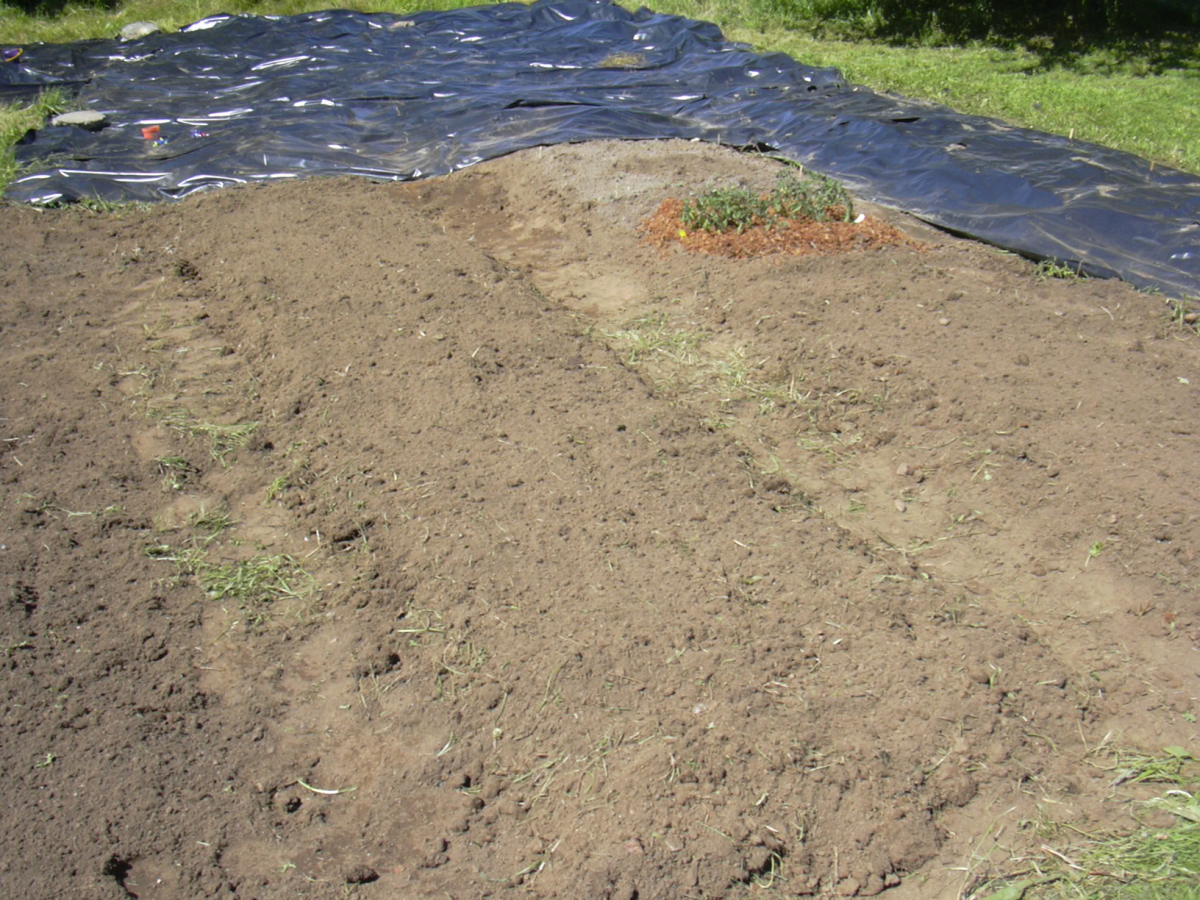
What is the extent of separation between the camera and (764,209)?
19.2 ft

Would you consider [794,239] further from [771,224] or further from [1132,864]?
[1132,864]

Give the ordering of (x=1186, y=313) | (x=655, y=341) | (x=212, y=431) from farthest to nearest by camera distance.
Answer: (x=655, y=341) < (x=1186, y=313) < (x=212, y=431)

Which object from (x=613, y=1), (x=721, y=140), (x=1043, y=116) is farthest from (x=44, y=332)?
(x=613, y=1)

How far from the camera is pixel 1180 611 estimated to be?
3172mm

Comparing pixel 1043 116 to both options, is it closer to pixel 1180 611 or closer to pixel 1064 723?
pixel 1180 611

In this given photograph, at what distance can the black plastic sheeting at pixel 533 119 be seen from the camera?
5.64m

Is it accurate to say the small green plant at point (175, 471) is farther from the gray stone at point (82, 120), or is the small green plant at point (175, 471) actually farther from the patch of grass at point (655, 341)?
the gray stone at point (82, 120)

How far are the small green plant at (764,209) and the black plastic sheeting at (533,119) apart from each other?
1.59 ft

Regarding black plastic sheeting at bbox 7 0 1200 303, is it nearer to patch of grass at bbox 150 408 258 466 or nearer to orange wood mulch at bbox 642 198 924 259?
orange wood mulch at bbox 642 198 924 259

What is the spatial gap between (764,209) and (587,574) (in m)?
3.40

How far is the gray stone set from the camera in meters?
7.56

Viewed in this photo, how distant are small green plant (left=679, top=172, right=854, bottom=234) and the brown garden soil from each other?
1.35 ft

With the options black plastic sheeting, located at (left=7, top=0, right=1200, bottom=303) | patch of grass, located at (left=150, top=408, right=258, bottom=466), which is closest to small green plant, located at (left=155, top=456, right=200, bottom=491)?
patch of grass, located at (left=150, top=408, right=258, bottom=466)

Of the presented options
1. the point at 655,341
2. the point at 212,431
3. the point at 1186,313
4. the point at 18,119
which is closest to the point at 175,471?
the point at 212,431
